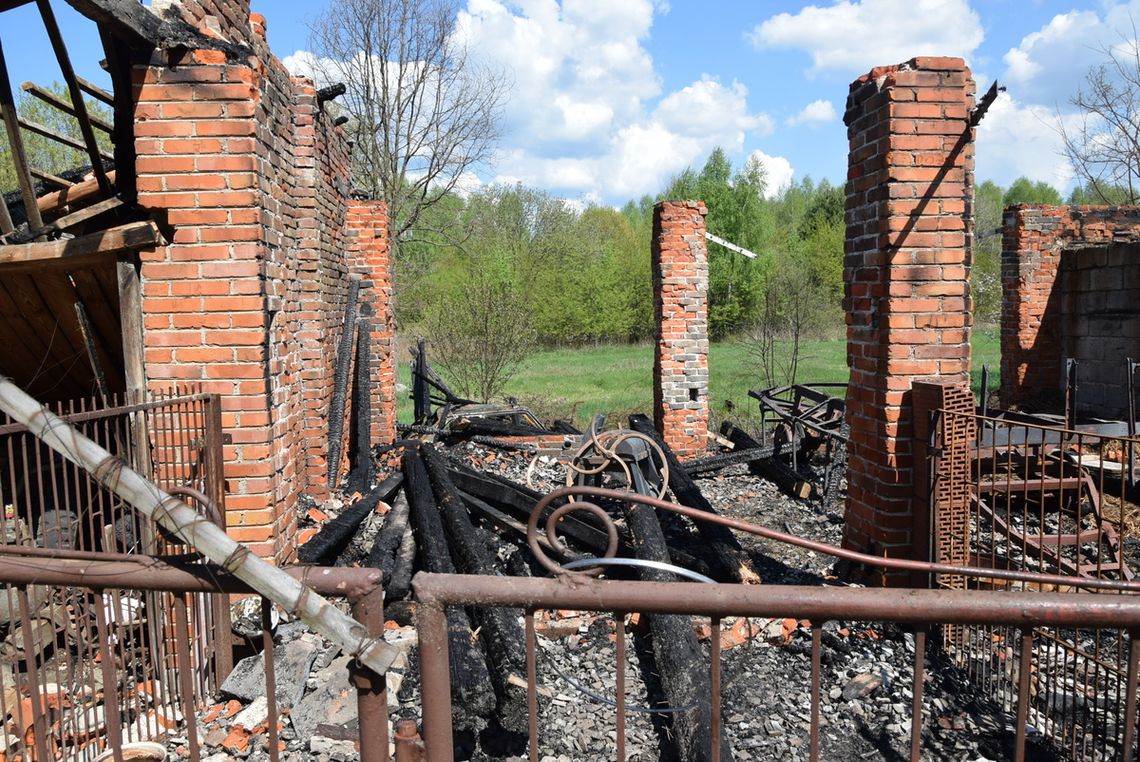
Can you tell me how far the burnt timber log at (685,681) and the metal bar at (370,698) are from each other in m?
1.49

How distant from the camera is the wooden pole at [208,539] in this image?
5.04 feet

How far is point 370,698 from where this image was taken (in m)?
1.57

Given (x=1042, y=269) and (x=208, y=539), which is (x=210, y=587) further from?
(x=1042, y=269)

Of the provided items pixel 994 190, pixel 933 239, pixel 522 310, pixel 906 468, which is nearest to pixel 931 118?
pixel 933 239

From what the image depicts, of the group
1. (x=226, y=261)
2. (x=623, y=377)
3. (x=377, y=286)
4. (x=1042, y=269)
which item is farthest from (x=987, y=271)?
(x=226, y=261)

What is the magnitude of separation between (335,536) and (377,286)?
482 centimetres

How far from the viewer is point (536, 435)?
36.8ft

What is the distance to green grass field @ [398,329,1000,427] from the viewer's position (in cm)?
1800

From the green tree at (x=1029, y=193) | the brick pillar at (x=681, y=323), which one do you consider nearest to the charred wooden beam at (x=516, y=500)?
the brick pillar at (x=681, y=323)

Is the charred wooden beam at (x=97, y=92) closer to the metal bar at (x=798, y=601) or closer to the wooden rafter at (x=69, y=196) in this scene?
the wooden rafter at (x=69, y=196)

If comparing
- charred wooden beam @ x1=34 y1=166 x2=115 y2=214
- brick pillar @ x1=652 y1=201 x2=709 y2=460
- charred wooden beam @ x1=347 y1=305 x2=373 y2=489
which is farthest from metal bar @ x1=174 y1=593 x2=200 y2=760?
brick pillar @ x1=652 y1=201 x2=709 y2=460

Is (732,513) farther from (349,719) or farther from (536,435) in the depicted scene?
(349,719)

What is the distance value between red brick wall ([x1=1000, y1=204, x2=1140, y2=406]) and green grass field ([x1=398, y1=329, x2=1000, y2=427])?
2774 millimetres

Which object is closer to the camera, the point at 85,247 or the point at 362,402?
the point at 85,247
